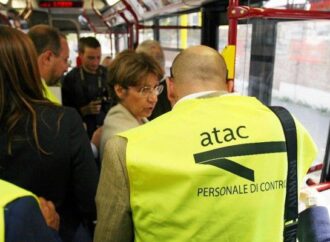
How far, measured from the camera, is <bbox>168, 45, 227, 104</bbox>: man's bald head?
1162 millimetres

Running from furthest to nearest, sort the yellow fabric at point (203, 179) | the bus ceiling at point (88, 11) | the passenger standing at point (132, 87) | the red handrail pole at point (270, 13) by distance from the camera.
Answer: the bus ceiling at point (88, 11), the passenger standing at point (132, 87), the red handrail pole at point (270, 13), the yellow fabric at point (203, 179)

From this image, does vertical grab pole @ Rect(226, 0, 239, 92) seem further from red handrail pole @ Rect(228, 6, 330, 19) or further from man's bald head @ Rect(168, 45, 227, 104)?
man's bald head @ Rect(168, 45, 227, 104)

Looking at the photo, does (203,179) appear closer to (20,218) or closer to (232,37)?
(20,218)

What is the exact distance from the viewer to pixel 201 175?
889 millimetres

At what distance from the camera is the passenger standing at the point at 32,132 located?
3.53 ft

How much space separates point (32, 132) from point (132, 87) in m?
0.69

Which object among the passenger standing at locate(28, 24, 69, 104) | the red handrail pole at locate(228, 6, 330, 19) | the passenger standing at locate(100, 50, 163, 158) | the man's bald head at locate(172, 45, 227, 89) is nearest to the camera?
the man's bald head at locate(172, 45, 227, 89)

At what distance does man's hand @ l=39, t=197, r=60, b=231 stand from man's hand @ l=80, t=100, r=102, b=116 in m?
1.81

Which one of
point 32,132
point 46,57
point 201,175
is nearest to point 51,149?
point 32,132

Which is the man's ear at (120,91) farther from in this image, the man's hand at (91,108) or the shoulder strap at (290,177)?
the man's hand at (91,108)

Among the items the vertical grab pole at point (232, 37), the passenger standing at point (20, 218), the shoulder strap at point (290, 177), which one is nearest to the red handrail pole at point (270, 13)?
the vertical grab pole at point (232, 37)

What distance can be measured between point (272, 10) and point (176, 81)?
559 mm

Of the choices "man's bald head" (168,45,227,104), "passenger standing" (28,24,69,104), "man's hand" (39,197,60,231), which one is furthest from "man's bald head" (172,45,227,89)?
"passenger standing" (28,24,69,104)

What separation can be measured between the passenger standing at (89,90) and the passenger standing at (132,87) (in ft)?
4.05
